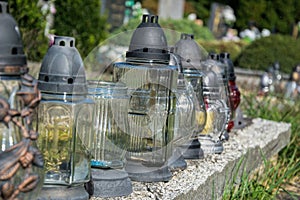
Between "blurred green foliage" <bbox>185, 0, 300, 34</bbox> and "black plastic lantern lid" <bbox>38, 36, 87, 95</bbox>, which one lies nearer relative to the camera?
"black plastic lantern lid" <bbox>38, 36, 87, 95</bbox>

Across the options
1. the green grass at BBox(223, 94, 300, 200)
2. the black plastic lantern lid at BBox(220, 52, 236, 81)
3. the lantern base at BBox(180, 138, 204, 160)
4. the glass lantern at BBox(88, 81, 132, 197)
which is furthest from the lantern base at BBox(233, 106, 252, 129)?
the glass lantern at BBox(88, 81, 132, 197)

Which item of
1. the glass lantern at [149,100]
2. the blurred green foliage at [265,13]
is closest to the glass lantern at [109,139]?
the glass lantern at [149,100]

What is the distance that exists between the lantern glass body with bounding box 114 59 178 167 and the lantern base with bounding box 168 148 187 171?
0.15 m

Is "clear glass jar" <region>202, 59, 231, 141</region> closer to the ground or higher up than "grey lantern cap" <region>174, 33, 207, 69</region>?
closer to the ground

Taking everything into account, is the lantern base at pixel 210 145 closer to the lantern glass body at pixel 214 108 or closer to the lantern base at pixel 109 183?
the lantern glass body at pixel 214 108

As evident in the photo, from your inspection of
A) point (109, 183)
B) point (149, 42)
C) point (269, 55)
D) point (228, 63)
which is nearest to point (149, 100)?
point (149, 42)

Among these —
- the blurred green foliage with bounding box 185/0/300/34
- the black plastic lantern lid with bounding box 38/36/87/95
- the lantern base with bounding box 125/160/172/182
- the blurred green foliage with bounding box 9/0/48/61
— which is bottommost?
the lantern base with bounding box 125/160/172/182

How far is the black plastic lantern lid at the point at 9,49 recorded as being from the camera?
1.37 metres

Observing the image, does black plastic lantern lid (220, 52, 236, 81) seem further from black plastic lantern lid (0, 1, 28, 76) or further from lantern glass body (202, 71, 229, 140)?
black plastic lantern lid (0, 1, 28, 76)

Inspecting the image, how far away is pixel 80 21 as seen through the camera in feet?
24.2

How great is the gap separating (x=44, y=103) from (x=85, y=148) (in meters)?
0.20

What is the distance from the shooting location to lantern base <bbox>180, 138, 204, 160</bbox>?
2.66 metres

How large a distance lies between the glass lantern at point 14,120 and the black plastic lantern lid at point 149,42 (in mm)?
780

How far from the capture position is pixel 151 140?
2242mm
